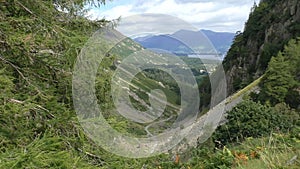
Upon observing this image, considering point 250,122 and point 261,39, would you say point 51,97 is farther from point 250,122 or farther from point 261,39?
point 261,39

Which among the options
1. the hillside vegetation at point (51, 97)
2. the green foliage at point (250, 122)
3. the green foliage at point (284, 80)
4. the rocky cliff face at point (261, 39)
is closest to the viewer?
the hillside vegetation at point (51, 97)

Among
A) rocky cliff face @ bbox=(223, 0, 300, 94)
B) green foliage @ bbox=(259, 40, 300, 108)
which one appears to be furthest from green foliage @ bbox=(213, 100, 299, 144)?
rocky cliff face @ bbox=(223, 0, 300, 94)

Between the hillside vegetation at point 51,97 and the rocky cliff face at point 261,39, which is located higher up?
the hillside vegetation at point 51,97

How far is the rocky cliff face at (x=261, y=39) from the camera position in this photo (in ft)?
216

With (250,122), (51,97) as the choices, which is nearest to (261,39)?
(250,122)

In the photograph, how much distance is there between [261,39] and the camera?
78625 millimetres

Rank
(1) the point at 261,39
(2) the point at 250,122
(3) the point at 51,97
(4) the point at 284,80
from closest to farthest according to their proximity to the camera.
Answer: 1. (3) the point at 51,97
2. (2) the point at 250,122
3. (4) the point at 284,80
4. (1) the point at 261,39

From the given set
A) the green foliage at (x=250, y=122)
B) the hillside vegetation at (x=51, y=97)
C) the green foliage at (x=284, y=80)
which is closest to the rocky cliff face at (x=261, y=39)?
the green foliage at (x=284, y=80)

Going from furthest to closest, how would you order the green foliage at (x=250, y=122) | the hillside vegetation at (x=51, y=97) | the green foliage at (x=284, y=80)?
the green foliage at (x=284, y=80) < the green foliage at (x=250, y=122) < the hillside vegetation at (x=51, y=97)

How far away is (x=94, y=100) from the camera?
6.55 meters

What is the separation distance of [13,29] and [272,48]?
6445 centimetres

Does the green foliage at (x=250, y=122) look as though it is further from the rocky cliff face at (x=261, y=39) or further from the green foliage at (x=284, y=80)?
the rocky cliff face at (x=261, y=39)

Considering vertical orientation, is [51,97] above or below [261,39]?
above

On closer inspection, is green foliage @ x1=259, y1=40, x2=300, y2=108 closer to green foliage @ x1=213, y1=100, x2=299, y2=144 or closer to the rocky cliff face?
the rocky cliff face
